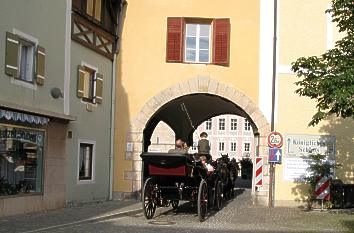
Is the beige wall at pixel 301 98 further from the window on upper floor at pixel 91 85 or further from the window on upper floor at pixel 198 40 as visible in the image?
the window on upper floor at pixel 91 85

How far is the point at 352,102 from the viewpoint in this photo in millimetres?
13578

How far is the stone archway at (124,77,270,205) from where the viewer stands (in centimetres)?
1958

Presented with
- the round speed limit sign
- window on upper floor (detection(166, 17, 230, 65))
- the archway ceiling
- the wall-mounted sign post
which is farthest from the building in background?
the round speed limit sign

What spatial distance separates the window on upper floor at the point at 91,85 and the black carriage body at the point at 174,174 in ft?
14.5

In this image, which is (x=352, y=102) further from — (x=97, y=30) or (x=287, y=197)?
(x=97, y=30)

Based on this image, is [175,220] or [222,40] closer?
[175,220]

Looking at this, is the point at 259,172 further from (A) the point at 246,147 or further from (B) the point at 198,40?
(A) the point at 246,147

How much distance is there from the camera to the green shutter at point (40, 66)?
570 inches

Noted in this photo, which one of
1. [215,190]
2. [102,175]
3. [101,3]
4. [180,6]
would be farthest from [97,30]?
[215,190]

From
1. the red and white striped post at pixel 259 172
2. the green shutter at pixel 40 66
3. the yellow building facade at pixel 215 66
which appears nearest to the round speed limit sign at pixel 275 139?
the red and white striped post at pixel 259 172

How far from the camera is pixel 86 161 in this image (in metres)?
18.1

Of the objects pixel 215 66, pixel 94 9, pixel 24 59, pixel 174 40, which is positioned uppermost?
pixel 94 9

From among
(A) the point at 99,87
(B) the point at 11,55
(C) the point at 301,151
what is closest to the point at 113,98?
(A) the point at 99,87

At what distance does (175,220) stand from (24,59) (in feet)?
17.5
